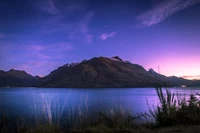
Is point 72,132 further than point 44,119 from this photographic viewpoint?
No

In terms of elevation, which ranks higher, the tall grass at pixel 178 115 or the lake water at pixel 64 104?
the tall grass at pixel 178 115

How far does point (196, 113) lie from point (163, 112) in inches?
50.4

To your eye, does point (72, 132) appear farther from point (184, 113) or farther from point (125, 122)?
point (184, 113)

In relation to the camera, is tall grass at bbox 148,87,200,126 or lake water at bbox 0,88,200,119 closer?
tall grass at bbox 148,87,200,126

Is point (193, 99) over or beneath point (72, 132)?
over

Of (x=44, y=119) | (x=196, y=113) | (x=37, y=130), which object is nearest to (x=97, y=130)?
(x=37, y=130)

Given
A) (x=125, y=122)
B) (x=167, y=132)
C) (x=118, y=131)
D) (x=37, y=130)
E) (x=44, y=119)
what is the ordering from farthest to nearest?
1. (x=44, y=119)
2. (x=125, y=122)
3. (x=37, y=130)
4. (x=118, y=131)
5. (x=167, y=132)

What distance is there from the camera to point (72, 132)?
8.23m

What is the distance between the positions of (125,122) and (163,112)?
166cm

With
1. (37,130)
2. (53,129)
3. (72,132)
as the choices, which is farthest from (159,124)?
(37,130)

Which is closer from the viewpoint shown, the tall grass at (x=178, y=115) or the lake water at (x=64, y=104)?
the tall grass at (x=178, y=115)

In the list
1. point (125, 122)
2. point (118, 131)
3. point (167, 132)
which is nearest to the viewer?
point (167, 132)

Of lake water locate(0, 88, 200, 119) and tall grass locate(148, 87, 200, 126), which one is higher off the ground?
tall grass locate(148, 87, 200, 126)

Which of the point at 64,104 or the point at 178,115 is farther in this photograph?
the point at 64,104
